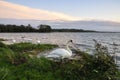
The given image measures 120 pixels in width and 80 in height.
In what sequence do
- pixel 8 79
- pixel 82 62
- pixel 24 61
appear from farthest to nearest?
pixel 24 61
pixel 82 62
pixel 8 79

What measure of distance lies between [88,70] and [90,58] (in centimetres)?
73

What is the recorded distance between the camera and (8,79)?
9.52 meters

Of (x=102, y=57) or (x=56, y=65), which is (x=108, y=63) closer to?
(x=102, y=57)

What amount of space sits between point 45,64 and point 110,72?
9.39ft

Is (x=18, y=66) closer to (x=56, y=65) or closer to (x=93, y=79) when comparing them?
(x=56, y=65)

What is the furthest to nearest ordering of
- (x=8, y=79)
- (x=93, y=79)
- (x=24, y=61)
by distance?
1. (x=24, y=61)
2. (x=93, y=79)
3. (x=8, y=79)

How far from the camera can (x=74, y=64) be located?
11109 mm

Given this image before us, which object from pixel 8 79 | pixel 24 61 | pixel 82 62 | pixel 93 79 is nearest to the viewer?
pixel 8 79

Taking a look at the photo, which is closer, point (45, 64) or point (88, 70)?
point (88, 70)

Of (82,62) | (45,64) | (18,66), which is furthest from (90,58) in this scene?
(18,66)

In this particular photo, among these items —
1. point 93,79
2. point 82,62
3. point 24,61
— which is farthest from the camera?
point 24,61

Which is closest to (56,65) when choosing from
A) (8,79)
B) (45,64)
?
(45,64)

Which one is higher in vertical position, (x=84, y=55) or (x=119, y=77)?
(x=84, y=55)

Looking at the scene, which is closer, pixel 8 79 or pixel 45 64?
pixel 8 79
